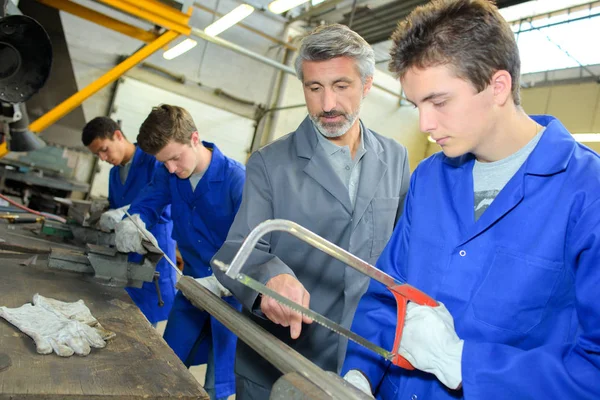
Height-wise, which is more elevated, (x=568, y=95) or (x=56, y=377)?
(x=568, y=95)

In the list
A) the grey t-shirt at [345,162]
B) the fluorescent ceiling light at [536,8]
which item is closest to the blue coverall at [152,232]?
the grey t-shirt at [345,162]

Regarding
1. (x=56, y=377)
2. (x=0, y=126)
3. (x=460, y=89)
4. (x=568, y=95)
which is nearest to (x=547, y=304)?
(x=460, y=89)

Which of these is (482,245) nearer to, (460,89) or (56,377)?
(460,89)

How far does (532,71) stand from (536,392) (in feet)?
25.5

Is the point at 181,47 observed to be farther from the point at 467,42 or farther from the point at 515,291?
the point at 515,291

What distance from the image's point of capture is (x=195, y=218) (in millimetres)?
2432

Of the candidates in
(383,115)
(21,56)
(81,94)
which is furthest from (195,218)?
(383,115)

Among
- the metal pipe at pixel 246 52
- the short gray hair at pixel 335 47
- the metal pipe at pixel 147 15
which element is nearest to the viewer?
the short gray hair at pixel 335 47

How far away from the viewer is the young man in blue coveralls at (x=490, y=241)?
0.75 m

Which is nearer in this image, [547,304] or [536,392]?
[536,392]

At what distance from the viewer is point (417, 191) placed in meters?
1.15

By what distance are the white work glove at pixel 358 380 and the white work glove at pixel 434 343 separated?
7.0 inches

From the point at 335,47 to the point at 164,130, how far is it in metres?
1.16

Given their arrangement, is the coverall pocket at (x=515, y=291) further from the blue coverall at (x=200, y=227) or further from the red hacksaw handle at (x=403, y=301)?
the blue coverall at (x=200, y=227)
